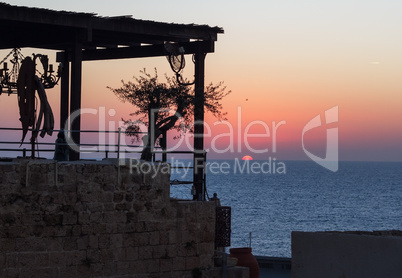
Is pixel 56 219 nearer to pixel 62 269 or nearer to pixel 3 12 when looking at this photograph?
pixel 62 269

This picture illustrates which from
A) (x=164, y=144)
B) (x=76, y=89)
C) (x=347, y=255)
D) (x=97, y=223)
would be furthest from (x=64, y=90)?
(x=347, y=255)

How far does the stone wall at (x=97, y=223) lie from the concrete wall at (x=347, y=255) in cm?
510

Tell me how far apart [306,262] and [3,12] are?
37.5 feet

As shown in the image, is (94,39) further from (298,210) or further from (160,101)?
(298,210)

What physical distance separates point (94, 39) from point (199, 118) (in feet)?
15.3

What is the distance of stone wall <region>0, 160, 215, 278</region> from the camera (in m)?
20.6

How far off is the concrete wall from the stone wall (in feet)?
16.7

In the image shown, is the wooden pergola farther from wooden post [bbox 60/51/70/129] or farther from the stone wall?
the stone wall

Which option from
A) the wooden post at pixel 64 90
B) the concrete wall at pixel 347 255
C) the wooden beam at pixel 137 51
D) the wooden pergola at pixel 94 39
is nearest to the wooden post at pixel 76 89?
the wooden pergola at pixel 94 39

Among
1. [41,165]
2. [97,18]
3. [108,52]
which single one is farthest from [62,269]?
[108,52]

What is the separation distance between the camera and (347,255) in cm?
1814

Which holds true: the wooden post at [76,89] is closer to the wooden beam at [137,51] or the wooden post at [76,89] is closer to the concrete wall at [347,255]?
the wooden beam at [137,51]

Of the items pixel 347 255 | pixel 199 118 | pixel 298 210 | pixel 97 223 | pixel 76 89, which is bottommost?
pixel 298 210

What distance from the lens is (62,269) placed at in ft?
69.3
